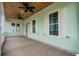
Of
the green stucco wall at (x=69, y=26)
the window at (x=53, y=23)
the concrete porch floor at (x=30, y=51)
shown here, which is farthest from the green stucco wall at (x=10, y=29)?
the green stucco wall at (x=69, y=26)

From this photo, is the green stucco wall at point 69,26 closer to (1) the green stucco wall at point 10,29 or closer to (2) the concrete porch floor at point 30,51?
(2) the concrete porch floor at point 30,51

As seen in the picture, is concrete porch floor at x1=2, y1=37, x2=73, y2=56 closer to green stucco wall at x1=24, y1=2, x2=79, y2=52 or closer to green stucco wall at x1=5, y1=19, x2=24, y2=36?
green stucco wall at x1=24, y1=2, x2=79, y2=52

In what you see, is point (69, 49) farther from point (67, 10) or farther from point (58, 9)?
point (58, 9)

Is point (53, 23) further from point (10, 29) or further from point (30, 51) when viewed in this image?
point (10, 29)

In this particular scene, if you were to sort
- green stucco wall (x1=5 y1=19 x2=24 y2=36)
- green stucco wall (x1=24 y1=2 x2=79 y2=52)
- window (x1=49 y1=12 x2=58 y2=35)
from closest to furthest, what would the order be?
green stucco wall (x1=24 y1=2 x2=79 y2=52) → window (x1=49 y1=12 x2=58 y2=35) → green stucco wall (x1=5 y1=19 x2=24 y2=36)

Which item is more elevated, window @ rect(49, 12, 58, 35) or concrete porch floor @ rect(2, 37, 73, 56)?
window @ rect(49, 12, 58, 35)

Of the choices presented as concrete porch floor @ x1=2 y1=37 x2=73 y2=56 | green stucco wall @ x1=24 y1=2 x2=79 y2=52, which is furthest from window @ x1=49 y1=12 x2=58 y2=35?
concrete porch floor @ x1=2 y1=37 x2=73 y2=56

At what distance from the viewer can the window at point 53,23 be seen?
4972 millimetres

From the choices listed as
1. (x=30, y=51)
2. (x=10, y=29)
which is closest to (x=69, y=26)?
(x=30, y=51)

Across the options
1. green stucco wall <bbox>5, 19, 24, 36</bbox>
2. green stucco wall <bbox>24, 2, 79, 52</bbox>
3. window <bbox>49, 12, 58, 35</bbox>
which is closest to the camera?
green stucco wall <bbox>24, 2, 79, 52</bbox>

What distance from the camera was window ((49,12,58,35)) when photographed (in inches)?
196

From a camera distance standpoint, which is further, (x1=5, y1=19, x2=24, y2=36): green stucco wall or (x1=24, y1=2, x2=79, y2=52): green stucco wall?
(x1=5, y1=19, x2=24, y2=36): green stucco wall

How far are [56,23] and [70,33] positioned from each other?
1.17 metres

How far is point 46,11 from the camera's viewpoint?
19.9 ft
